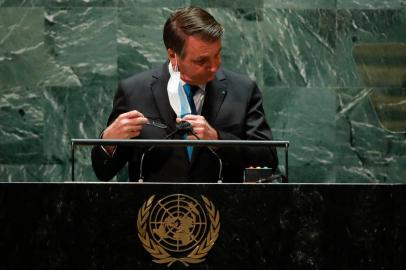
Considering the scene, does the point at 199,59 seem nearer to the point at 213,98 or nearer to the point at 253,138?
the point at 213,98

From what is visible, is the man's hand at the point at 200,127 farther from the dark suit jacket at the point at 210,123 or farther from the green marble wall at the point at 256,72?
the green marble wall at the point at 256,72

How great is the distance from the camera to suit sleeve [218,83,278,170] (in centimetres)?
403

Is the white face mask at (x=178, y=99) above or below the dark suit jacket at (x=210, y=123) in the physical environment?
above

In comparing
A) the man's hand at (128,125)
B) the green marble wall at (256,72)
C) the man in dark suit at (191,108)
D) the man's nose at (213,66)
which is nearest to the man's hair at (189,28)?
the man in dark suit at (191,108)

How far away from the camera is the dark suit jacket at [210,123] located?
4.07 metres

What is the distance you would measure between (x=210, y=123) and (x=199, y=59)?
34cm

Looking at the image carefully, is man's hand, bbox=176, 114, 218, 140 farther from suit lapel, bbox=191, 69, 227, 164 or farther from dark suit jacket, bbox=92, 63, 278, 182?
suit lapel, bbox=191, 69, 227, 164

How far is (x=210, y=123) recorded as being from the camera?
427 centimetres
